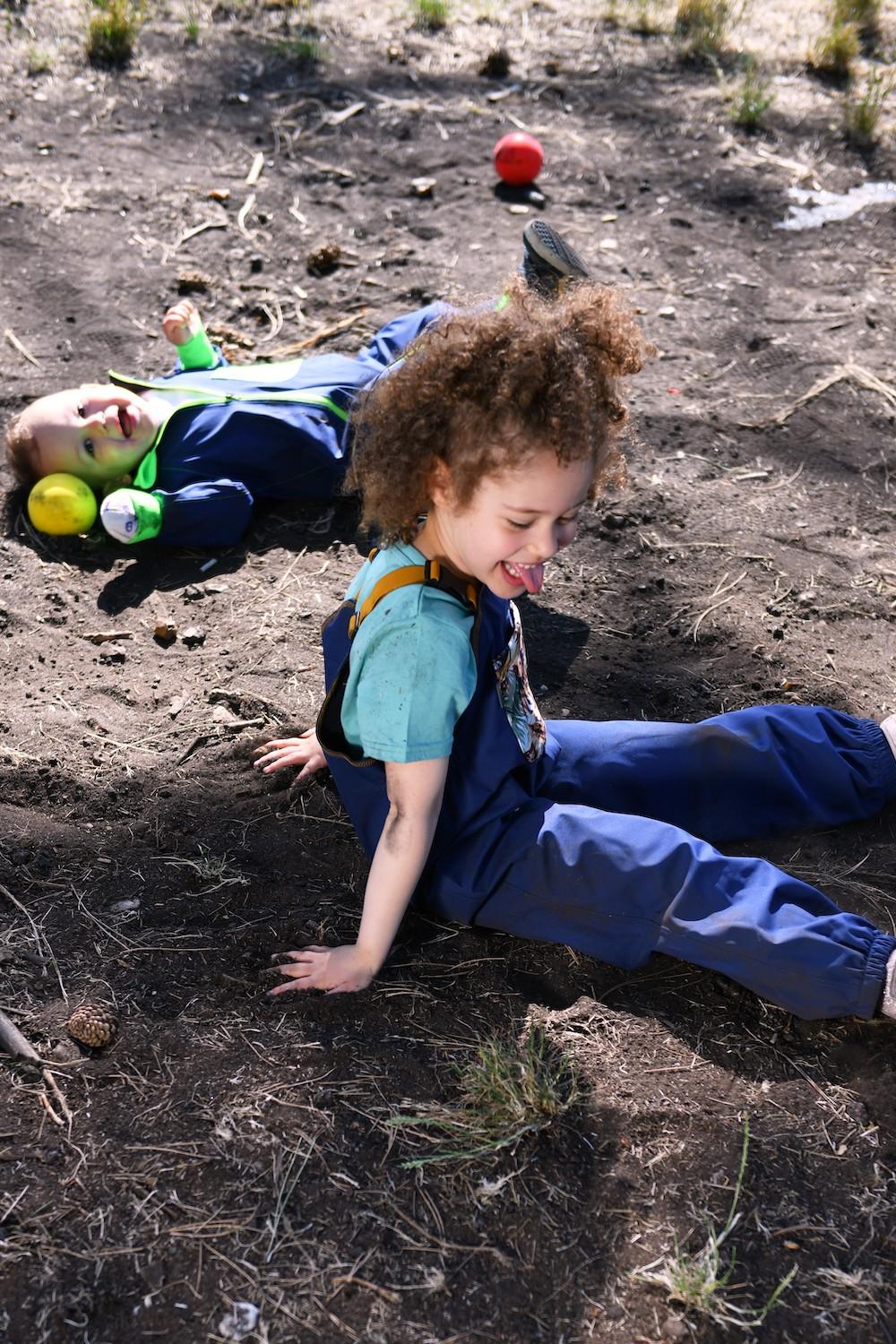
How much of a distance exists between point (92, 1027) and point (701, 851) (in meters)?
1.20

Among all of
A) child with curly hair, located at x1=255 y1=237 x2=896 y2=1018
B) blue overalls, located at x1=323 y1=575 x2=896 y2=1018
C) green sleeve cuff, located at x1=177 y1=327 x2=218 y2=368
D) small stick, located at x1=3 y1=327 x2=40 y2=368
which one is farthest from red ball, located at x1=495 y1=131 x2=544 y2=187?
blue overalls, located at x1=323 y1=575 x2=896 y2=1018

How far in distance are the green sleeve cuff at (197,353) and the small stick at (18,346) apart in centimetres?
61

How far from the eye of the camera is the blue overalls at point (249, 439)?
394 cm

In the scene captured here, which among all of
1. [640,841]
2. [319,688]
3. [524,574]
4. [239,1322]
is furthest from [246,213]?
[239,1322]

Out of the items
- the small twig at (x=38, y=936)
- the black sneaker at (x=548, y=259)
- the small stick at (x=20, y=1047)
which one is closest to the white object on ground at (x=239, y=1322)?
the small stick at (x=20, y=1047)

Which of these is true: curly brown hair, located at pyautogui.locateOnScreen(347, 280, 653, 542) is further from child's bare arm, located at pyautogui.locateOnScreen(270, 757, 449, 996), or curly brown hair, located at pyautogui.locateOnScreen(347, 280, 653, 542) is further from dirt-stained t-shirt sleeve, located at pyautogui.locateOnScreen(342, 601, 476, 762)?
child's bare arm, located at pyautogui.locateOnScreen(270, 757, 449, 996)

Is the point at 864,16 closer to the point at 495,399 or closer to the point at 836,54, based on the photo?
the point at 836,54

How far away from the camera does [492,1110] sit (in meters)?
2.15

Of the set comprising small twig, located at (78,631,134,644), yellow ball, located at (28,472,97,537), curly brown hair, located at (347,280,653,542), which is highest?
curly brown hair, located at (347,280,653,542)

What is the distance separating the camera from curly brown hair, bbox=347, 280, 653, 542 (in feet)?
6.92

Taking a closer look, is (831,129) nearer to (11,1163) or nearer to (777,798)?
(777,798)

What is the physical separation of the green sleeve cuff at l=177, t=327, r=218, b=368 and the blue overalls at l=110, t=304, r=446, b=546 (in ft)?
0.42

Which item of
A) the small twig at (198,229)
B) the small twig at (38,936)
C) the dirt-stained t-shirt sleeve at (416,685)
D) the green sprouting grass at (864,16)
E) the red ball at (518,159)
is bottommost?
the small twig at (38,936)

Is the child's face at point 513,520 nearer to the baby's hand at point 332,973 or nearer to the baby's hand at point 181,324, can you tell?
the baby's hand at point 332,973
